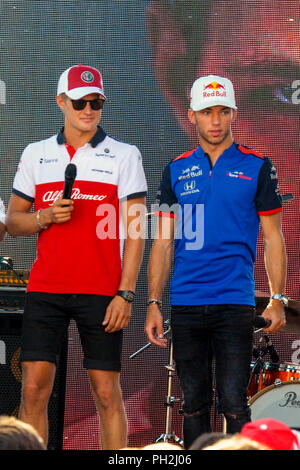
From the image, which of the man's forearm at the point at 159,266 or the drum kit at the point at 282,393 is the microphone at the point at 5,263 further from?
the drum kit at the point at 282,393

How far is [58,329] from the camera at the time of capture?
3.62 metres

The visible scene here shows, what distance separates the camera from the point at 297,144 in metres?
5.48

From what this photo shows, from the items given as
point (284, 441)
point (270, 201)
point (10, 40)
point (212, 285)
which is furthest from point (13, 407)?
point (284, 441)

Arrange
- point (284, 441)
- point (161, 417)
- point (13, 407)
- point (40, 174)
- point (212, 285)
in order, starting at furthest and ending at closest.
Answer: point (161, 417) → point (13, 407) → point (40, 174) → point (212, 285) → point (284, 441)

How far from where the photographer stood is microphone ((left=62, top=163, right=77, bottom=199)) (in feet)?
11.3

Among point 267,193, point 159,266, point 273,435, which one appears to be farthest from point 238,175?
point 273,435

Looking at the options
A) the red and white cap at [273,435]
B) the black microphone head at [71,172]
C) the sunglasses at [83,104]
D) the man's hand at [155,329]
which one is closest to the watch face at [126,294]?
the man's hand at [155,329]

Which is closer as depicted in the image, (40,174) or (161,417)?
(40,174)

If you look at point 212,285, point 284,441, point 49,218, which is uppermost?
point 49,218

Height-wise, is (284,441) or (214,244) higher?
(214,244)

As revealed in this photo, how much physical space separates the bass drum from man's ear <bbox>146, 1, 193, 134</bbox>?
1.80m

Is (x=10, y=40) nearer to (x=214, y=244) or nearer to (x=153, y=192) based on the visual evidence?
(x=153, y=192)

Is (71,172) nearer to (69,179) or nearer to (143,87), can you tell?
(69,179)

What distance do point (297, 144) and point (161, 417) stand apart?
203cm
